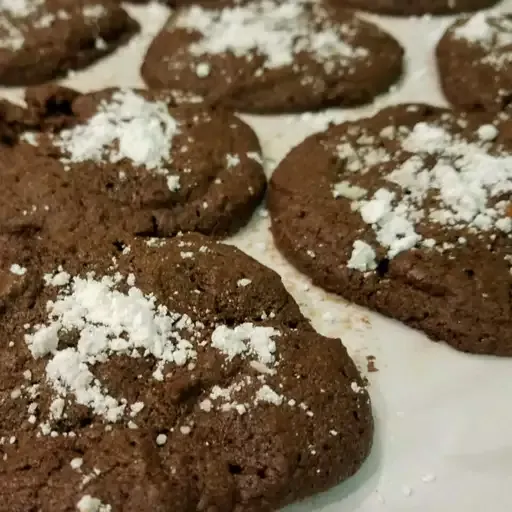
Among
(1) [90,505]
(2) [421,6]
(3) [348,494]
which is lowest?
(3) [348,494]

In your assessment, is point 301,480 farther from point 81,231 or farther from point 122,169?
point 122,169

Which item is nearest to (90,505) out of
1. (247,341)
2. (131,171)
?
(247,341)

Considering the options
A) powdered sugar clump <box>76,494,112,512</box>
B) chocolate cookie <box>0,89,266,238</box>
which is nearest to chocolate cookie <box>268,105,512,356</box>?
chocolate cookie <box>0,89,266,238</box>

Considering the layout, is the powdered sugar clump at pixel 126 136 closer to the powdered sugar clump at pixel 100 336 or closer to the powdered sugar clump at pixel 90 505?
the powdered sugar clump at pixel 100 336

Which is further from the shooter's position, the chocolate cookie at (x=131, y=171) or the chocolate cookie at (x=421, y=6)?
the chocolate cookie at (x=421, y=6)

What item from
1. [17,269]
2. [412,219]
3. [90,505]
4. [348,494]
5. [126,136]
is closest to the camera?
[90,505]

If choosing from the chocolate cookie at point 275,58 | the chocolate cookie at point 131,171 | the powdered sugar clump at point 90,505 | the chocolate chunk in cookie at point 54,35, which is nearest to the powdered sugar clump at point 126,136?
the chocolate cookie at point 131,171

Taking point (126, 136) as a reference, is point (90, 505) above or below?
below

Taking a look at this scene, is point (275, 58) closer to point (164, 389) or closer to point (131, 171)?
point (131, 171)
